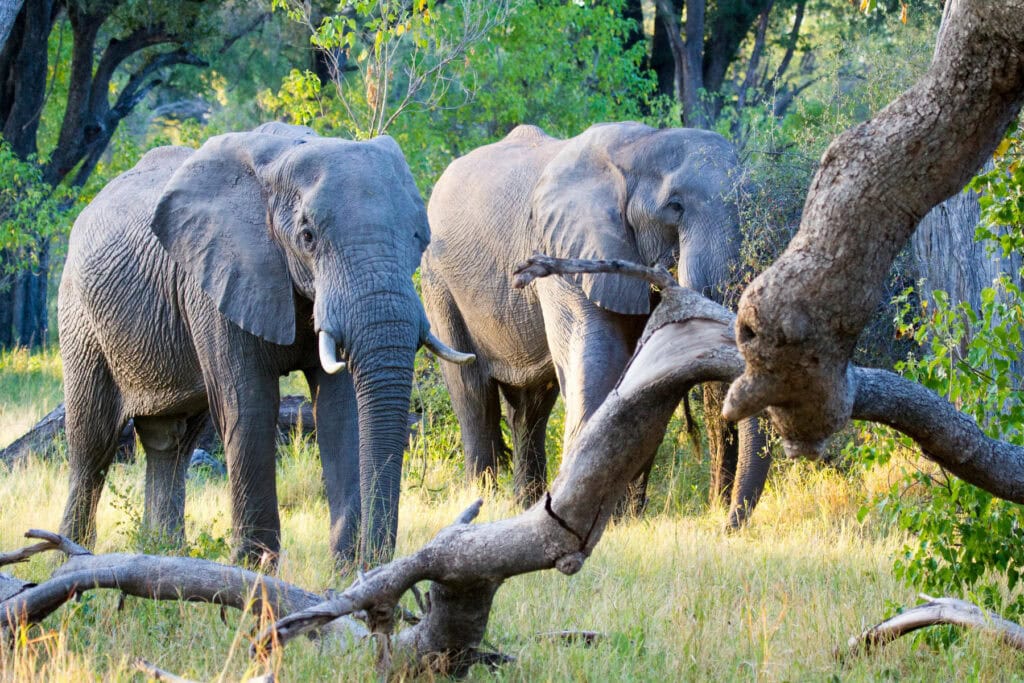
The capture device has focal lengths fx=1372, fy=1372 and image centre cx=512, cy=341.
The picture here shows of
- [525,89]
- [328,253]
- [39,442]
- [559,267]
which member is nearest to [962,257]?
[328,253]

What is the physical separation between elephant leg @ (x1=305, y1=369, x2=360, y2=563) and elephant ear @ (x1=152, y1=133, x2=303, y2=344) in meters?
0.39

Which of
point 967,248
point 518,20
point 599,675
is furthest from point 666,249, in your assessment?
point 518,20

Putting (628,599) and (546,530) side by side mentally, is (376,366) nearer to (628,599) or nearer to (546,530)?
(628,599)

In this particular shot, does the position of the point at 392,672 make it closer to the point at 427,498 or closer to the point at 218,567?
the point at 218,567

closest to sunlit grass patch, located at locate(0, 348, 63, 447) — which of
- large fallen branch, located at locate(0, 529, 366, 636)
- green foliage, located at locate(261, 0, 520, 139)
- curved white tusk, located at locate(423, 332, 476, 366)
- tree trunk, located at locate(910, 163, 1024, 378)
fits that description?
green foliage, located at locate(261, 0, 520, 139)

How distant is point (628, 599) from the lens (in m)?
5.84

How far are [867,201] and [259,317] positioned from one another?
13.6 ft

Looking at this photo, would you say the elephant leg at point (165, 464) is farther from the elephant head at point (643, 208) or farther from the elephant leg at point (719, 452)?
the elephant leg at point (719, 452)

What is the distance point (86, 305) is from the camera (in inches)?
291

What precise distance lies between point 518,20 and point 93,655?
10578mm

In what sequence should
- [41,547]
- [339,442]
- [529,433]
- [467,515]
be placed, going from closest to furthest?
[467,515], [41,547], [339,442], [529,433]

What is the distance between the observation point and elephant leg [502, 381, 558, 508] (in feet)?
30.8

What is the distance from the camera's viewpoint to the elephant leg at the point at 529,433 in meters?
9.39

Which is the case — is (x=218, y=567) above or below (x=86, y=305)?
below
